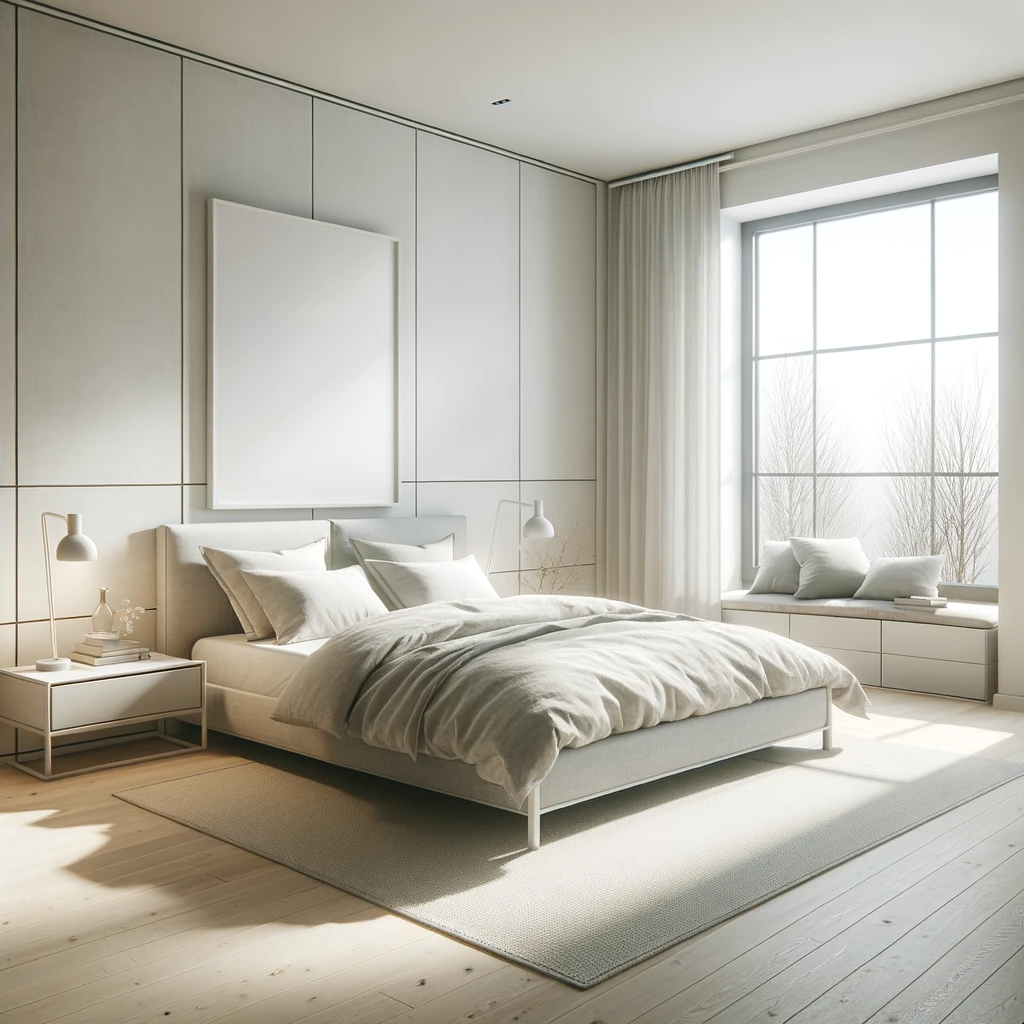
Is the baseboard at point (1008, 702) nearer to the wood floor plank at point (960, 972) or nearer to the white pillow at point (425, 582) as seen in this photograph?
the white pillow at point (425, 582)

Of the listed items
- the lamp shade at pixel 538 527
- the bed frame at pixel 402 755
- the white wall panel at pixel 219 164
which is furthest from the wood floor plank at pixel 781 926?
the white wall panel at pixel 219 164

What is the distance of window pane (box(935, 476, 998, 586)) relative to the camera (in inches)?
238

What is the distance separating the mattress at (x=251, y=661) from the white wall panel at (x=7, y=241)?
107cm

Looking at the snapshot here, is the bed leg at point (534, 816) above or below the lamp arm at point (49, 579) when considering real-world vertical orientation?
below

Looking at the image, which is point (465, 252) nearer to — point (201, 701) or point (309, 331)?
point (309, 331)

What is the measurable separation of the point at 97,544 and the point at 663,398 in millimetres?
3563

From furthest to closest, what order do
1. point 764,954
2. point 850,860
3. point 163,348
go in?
point 163,348 → point 850,860 → point 764,954

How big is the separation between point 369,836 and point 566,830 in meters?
0.63

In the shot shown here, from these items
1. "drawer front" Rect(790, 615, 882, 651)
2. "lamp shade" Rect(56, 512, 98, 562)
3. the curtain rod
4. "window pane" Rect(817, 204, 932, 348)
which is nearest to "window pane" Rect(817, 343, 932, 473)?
"window pane" Rect(817, 204, 932, 348)

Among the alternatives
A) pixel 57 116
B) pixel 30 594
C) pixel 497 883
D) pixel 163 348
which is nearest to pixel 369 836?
pixel 497 883

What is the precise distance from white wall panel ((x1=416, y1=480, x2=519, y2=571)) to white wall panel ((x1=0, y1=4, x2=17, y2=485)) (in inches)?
86.6

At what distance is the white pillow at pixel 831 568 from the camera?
6.21 m

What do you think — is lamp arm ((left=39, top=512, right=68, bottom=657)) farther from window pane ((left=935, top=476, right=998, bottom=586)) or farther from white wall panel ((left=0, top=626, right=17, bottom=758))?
window pane ((left=935, top=476, right=998, bottom=586))

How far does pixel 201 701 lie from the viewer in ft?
14.5
